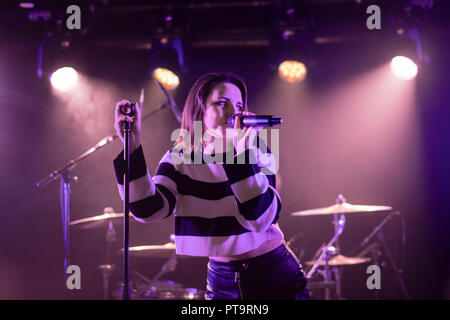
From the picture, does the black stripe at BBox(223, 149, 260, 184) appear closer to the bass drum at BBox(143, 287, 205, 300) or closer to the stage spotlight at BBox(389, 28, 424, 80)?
the bass drum at BBox(143, 287, 205, 300)

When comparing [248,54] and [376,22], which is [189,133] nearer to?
[376,22]

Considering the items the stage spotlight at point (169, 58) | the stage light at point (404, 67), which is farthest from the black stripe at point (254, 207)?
the stage light at point (404, 67)

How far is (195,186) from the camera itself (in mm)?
1628

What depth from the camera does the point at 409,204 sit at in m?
5.16

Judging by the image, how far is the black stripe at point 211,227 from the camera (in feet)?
5.06

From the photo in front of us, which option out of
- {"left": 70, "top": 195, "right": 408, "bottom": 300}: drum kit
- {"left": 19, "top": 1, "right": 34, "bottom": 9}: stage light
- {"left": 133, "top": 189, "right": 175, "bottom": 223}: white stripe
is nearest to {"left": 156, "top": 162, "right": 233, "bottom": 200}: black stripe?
{"left": 133, "top": 189, "right": 175, "bottom": 223}: white stripe

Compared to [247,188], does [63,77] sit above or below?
above

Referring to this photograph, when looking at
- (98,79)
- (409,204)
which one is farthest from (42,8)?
(409,204)

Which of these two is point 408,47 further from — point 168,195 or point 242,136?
point 168,195

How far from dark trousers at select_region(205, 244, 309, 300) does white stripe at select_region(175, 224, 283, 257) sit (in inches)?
2.4

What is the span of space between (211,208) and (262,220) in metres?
0.20

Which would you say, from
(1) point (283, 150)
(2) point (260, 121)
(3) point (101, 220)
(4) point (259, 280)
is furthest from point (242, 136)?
(1) point (283, 150)

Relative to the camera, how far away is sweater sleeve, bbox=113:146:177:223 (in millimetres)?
1476

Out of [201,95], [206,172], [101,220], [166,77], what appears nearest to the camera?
[206,172]
